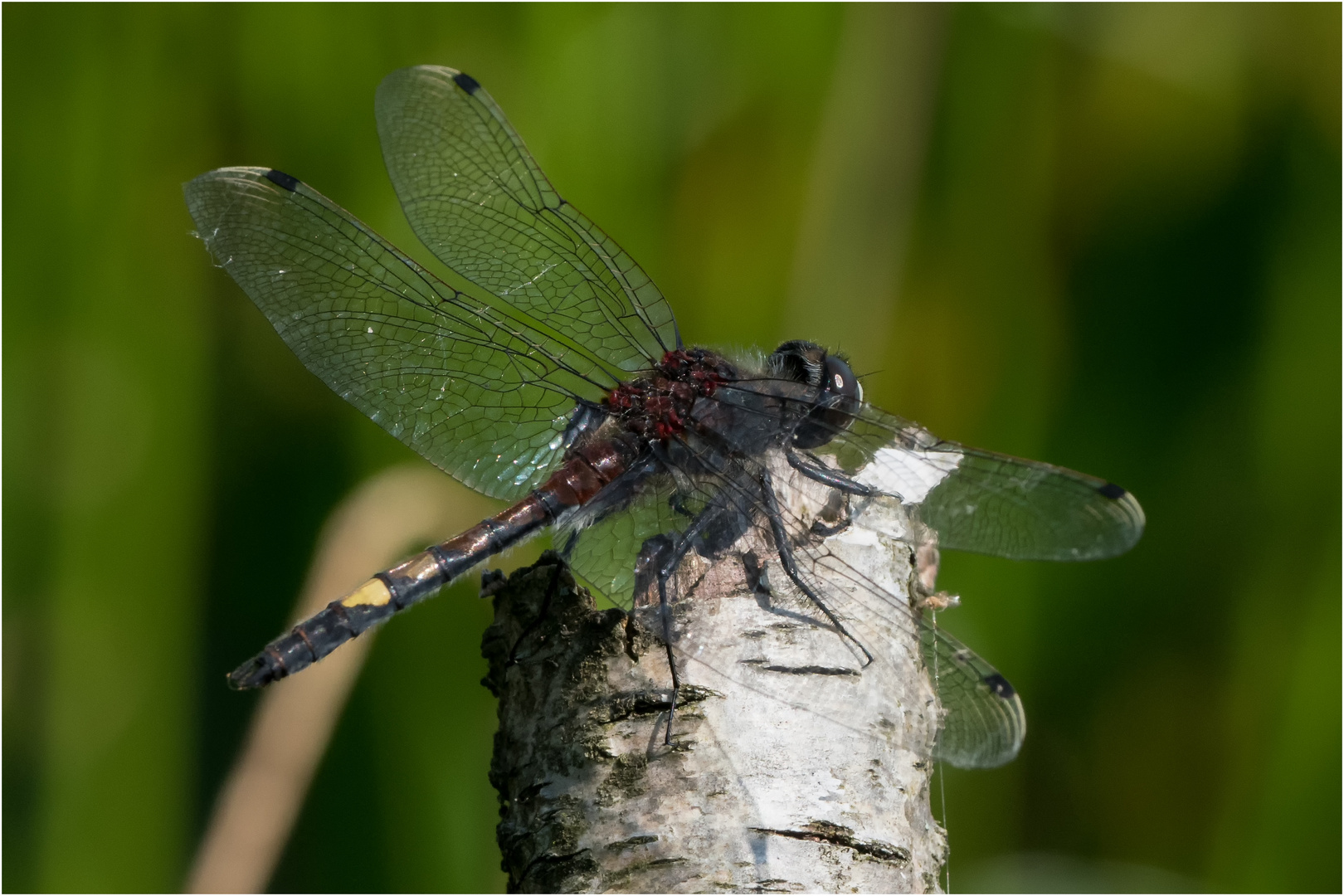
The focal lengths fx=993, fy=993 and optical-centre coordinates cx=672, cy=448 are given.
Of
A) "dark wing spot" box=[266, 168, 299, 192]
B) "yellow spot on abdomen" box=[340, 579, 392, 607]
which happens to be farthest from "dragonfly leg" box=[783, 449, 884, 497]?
"dark wing spot" box=[266, 168, 299, 192]

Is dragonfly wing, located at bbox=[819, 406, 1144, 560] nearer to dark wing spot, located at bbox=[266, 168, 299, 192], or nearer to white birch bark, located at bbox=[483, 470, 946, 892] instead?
white birch bark, located at bbox=[483, 470, 946, 892]

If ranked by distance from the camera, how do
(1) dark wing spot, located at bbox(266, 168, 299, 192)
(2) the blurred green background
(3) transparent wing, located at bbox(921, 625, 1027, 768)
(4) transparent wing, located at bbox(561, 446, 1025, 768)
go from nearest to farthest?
(4) transparent wing, located at bbox(561, 446, 1025, 768) < (3) transparent wing, located at bbox(921, 625, 1027, 768) < (1) dark wing spot, located at bbox(266, 168, 299, 192) < (2) the blurred green background

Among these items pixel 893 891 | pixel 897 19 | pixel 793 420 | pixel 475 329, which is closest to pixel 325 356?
pixel 475 329

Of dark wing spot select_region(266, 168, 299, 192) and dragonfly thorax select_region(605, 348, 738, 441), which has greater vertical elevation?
dark wing spot select_region(266, 168, 299, 192)

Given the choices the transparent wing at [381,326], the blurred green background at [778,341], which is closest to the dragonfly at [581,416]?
the transparent wing at [381,326]

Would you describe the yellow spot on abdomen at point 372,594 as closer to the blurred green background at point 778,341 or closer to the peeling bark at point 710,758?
the peeling bark at point 710,758

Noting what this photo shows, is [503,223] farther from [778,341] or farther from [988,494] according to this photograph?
[988,494]
